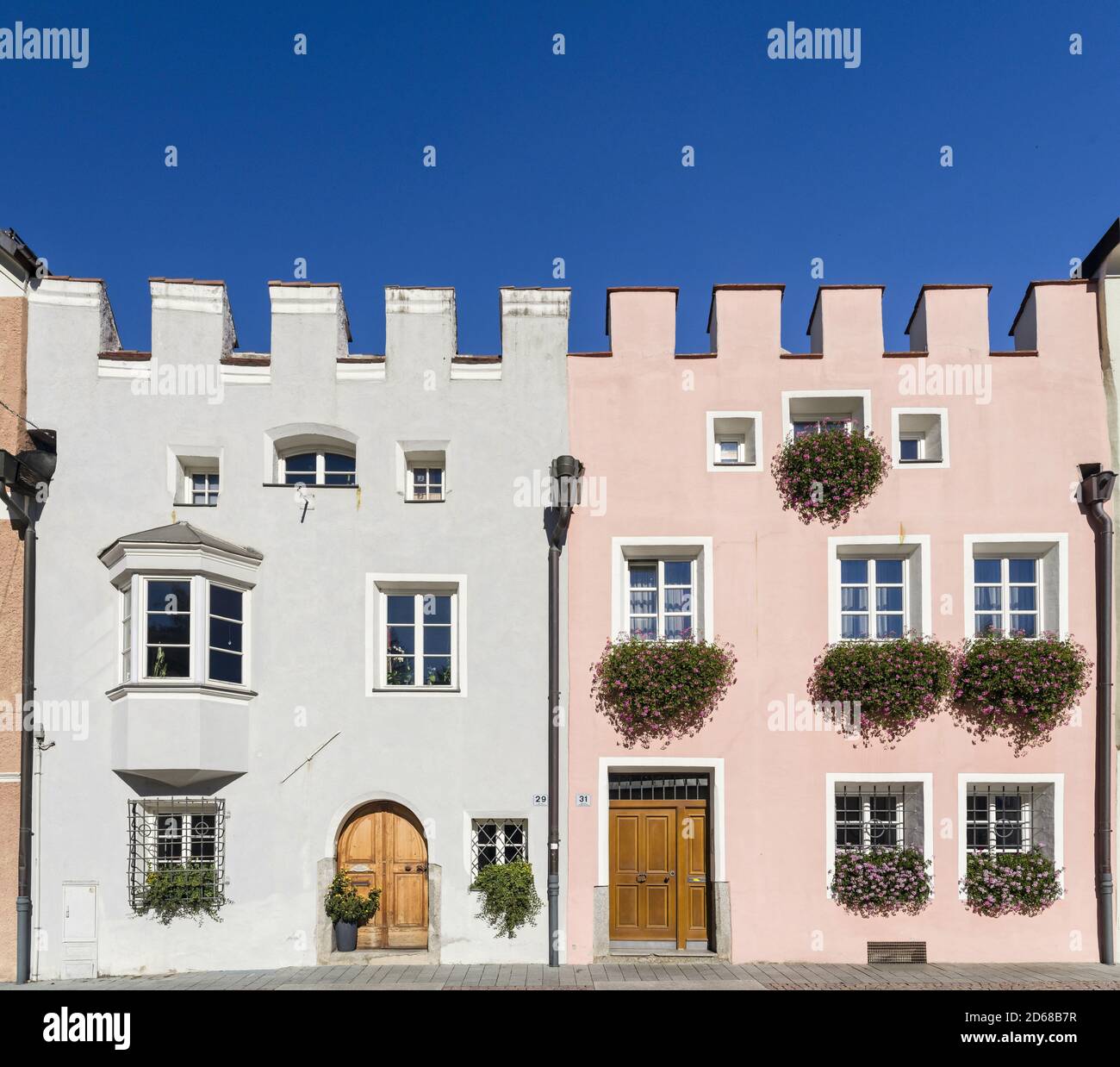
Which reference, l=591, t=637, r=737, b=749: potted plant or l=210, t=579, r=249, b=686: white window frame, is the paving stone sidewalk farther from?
l=210, t=579, r=249, b=686: white window frame

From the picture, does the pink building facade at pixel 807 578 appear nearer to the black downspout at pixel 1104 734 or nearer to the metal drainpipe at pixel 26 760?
the black downspout at pixel 1104 734

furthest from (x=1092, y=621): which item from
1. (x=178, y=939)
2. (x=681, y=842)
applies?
(x=178, y=939)

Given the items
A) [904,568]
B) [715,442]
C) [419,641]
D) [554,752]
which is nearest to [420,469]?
[419,641]

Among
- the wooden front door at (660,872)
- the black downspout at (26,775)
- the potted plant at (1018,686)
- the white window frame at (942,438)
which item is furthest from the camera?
the white window frame at (942,438)

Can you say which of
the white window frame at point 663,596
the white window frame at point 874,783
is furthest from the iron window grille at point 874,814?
the white window frame at point 663,596

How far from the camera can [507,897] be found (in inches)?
509

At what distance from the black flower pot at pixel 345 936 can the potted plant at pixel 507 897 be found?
167cm

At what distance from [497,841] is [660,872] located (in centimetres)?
228

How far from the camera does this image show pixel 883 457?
1383 cm

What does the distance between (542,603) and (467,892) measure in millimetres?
3969

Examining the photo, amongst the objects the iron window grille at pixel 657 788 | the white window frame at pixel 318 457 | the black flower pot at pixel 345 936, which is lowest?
the black flower pot at pixel 345 936

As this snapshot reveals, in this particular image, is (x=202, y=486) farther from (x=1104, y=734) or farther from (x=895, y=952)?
(x=1104, y=734)

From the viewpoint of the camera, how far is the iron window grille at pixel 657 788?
539 inches

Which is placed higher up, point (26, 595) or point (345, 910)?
point (26, 595)
